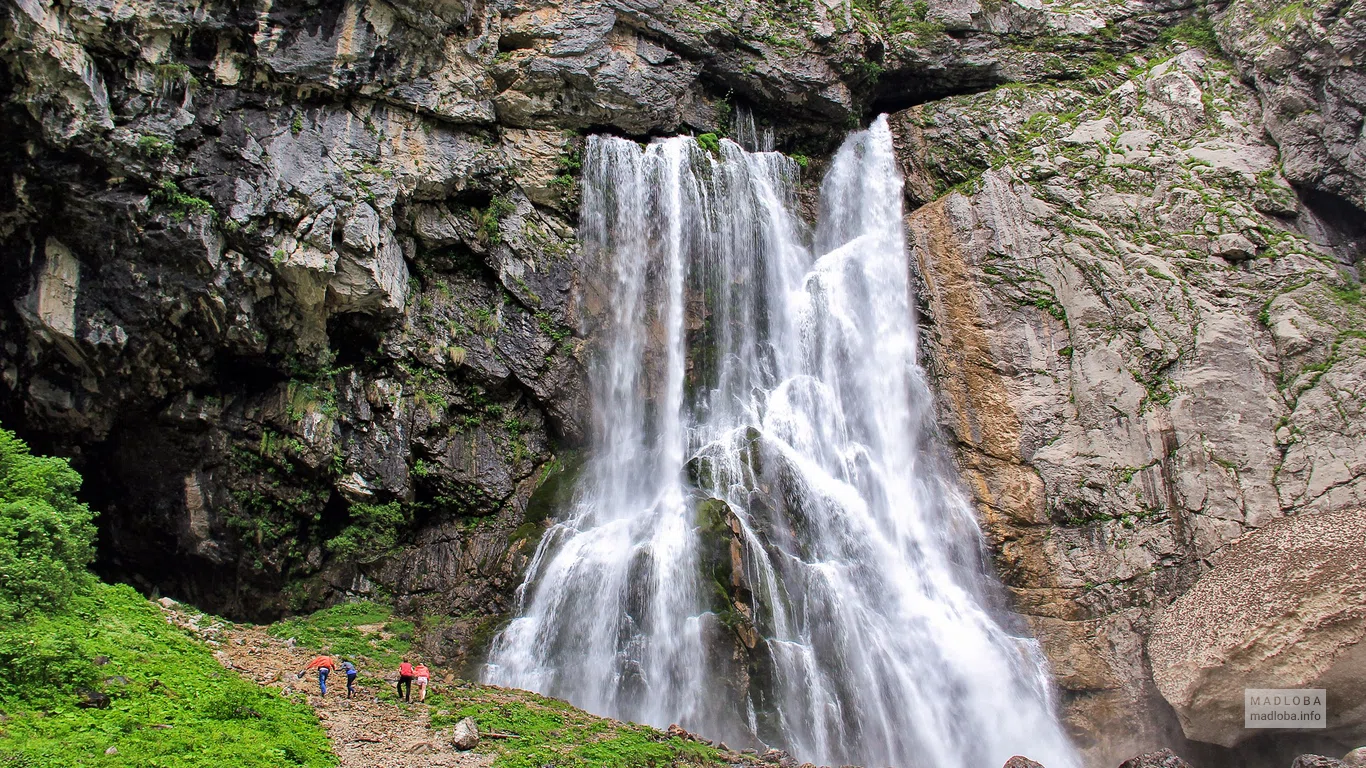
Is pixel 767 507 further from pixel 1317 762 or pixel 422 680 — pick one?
pixel 1317 762

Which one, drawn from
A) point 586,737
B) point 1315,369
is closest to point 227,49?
point 586,737

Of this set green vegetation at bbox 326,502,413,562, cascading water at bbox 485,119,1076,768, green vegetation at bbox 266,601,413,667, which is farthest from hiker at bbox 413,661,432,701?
green vegetation at bbox 326,502,413,562

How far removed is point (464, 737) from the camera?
324 inches

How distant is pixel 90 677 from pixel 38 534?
2.22 meters

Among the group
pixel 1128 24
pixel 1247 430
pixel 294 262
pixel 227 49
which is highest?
pixel 1128 24

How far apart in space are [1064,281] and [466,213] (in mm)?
12562

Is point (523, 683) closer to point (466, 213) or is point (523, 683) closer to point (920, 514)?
point (920, 514)

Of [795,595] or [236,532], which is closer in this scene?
[795,595]

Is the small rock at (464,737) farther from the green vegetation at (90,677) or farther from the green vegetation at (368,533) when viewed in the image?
the green vegetation at (368,533)

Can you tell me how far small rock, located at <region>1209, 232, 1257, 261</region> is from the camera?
15148mm

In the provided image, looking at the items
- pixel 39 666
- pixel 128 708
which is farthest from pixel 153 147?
pixel 128 708

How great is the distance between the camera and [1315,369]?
13.5 meters

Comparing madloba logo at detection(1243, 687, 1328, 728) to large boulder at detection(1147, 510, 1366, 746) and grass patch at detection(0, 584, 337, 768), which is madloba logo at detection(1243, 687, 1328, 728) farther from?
grass patch at detection(0, 584, 337, 768)

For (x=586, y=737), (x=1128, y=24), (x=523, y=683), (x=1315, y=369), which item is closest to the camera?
(x=586, y=737)
